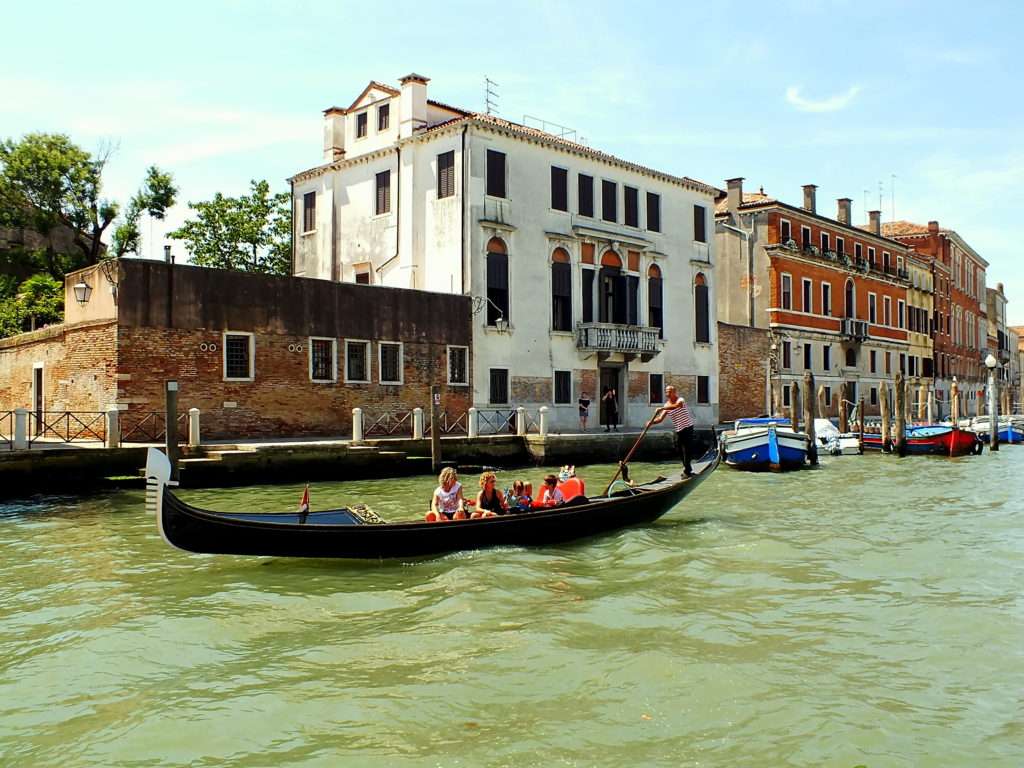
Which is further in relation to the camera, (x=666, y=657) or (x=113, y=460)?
(x=113, y=460)

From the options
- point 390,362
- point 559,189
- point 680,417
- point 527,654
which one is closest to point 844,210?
point 559,189

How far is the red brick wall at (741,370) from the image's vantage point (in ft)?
91.6

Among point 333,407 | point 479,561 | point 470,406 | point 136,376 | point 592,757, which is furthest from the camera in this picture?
point 470,406

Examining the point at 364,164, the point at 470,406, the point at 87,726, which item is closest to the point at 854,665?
the point at 87,726

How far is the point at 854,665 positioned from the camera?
554 cm

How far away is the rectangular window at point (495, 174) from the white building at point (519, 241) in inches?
1.4

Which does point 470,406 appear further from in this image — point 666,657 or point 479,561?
point 666,657

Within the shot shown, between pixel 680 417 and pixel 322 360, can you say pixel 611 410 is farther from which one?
pixel 680 417

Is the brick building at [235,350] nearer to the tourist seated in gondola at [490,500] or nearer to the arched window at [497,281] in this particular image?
the arched window at [497,281]

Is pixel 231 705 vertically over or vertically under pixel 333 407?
under

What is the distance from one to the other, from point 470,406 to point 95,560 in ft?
41.2

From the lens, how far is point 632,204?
2486 cm

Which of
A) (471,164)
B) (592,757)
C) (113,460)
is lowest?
(592,757)

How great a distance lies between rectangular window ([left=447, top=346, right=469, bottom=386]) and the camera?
20.5 m
